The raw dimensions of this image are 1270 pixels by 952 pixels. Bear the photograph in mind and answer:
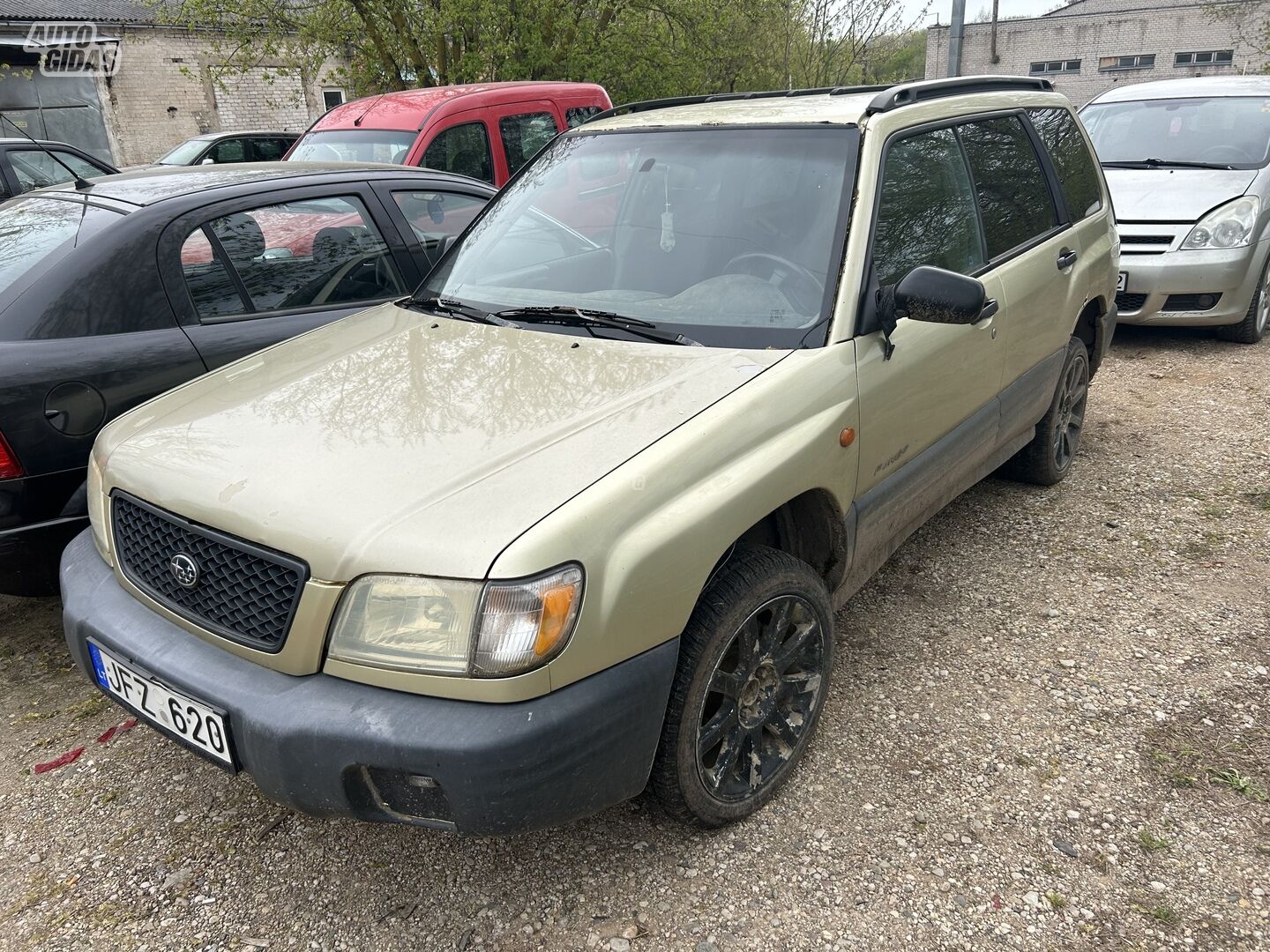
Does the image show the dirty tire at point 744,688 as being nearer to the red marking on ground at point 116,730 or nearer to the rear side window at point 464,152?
the red marking on ground at point 116,730

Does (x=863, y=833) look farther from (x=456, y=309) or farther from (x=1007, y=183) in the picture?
(x=1007, y=183)

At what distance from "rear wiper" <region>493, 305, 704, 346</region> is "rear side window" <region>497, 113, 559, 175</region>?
5.20 m

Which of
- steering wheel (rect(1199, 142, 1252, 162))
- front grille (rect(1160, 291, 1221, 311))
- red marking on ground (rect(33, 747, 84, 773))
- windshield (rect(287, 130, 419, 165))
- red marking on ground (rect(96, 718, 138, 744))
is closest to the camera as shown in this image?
red marking on ground (rect(33, 747, 84, 773))

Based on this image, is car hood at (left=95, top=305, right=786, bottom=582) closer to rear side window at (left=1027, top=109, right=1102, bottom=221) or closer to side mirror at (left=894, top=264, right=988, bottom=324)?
side mirror at (left=894, top=264, right=988, bottom=324)

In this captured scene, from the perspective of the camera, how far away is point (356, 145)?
761cm

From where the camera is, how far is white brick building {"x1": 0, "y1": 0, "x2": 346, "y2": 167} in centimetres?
2181

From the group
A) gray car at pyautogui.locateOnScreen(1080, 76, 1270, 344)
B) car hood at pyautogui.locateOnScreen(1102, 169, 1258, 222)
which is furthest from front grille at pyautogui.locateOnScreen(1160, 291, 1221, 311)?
car hood at pyautogui.locateOnScreen(1102, 169, 1258, 222)

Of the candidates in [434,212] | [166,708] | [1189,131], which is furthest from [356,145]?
[1189,131]

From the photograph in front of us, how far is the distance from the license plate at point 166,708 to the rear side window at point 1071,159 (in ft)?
12.5

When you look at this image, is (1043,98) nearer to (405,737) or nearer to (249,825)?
(405,737)

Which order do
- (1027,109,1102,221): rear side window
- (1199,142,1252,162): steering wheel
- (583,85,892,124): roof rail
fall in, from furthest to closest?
(1199,142,1252,162): steering wheel, (1027,109,1102,221): rear side window, (583,85,892,124): roof rail

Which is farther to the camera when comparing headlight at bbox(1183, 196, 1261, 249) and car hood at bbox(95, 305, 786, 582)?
headlight at bbox(1183, 196, 1261, 249)

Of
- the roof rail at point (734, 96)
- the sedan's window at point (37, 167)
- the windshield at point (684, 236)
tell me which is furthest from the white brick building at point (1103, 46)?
Result: the windshield at point (684, 236)

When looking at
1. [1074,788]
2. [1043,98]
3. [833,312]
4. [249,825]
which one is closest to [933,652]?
[1074,788]
